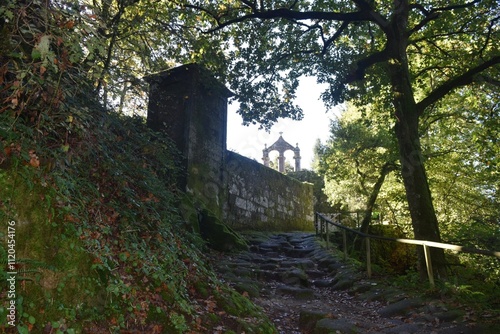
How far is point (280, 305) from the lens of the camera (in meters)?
4.96

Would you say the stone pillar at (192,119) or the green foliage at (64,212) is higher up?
the stone pillar at (192,119)

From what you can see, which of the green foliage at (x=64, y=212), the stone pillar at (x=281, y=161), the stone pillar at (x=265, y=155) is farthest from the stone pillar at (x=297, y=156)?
the green foliage at (x=64, y=212)

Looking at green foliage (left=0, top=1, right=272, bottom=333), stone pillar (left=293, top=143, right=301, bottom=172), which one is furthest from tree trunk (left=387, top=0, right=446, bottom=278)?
stone pillar (left=293, top=143, right=301, bottom=172)

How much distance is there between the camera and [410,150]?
610cm

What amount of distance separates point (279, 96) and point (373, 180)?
655 centimetres

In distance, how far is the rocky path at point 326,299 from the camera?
387cm

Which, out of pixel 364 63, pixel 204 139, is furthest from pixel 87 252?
pixel 364 63

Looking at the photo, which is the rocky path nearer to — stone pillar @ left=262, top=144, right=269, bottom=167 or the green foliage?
the green foliage

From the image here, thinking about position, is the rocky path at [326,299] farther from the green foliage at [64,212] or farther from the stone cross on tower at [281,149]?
the stone cross on tower at [281,149]

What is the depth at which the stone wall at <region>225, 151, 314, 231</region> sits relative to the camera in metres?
9.95

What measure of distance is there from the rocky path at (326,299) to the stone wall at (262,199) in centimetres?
209

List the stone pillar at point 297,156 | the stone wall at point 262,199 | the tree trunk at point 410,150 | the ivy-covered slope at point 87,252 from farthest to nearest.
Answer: the stone pillar at point 297,156 < the stone wall at point 262,199 < the tree trunk at point 410,150 < the ivy-covered slope at point 87,252

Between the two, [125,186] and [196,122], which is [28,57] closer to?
[125,186]

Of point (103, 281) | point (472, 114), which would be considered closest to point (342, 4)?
point (472, 114)
